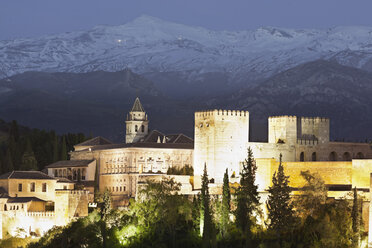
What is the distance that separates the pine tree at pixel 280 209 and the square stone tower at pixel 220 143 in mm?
10028

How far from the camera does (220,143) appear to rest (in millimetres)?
63906

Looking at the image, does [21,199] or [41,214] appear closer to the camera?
[41,214]

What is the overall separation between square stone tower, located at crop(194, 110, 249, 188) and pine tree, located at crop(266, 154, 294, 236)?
32.9 ft

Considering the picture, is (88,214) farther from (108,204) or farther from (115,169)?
(115,169)

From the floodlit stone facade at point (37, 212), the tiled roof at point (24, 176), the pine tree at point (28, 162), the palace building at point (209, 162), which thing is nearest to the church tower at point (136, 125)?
the palace building at point (209, 162)

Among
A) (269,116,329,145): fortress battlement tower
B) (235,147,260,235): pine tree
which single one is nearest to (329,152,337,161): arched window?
(269,116,329,145): fortress battlement tower

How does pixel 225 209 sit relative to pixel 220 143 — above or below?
below

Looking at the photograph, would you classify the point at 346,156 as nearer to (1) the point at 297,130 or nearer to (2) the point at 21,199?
(1) the point at 297,130

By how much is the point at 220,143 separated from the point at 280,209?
12.4m

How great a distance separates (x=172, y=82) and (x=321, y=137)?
115 m

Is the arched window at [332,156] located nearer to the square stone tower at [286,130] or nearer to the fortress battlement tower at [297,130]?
the fortress battlement tower at [297,130]

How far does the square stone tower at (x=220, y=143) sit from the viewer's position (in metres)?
63.8

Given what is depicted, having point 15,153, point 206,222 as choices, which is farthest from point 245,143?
point 15,153

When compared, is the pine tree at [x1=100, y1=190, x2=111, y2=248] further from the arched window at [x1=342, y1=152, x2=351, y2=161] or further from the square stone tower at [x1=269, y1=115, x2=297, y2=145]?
the arched window at [x1=342, y1=152, x2=351, y2=161]
